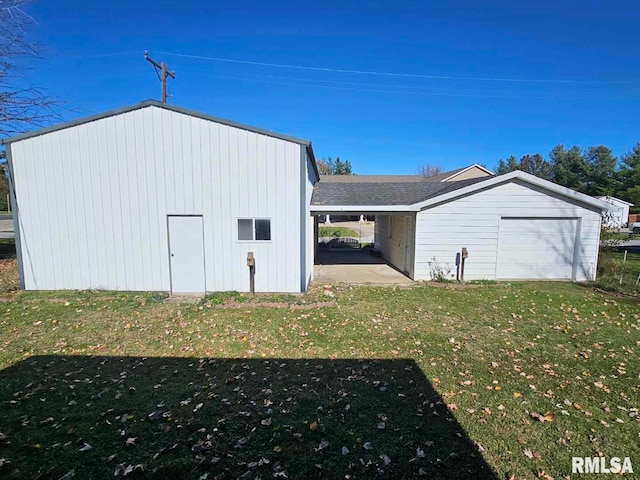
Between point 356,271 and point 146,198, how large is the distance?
284 inches

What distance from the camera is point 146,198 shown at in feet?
27.9

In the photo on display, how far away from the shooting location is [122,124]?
27.1 feet

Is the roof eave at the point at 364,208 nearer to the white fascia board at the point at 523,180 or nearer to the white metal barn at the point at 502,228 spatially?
the white metal barn at the point at 502,228

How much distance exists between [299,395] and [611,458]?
2.98 meters

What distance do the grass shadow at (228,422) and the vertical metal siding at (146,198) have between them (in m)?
3.95

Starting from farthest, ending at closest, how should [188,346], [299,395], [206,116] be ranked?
[206,116] < [188,346] < [299,395]

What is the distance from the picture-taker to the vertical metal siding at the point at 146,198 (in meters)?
8.26

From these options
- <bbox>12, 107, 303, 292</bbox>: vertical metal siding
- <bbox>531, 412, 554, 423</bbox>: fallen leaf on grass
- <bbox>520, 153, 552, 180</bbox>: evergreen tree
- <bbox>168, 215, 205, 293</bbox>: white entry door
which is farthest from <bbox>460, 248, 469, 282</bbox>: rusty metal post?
<bbox>520, 153, 552, 180</bbox>: evergreen tree

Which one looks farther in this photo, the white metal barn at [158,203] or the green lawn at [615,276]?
the green lawn at [615,276]

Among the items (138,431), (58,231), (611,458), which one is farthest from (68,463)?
(58,231)

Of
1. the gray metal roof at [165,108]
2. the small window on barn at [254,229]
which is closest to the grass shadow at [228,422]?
the small window on barn at [254,229]

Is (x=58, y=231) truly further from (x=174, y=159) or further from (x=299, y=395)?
(x=299, y=395)

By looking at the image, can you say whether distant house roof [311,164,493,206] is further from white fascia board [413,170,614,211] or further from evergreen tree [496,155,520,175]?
evergreen tree [496,155,520,175]

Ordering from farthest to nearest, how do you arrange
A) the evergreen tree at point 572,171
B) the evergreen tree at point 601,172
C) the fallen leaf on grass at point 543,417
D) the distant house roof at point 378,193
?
the evergreen tree at point 572,171
the evergreen tree at point 601,172
the distant house roof at point 378,193
the fallen leaf on grass at point 543,417
